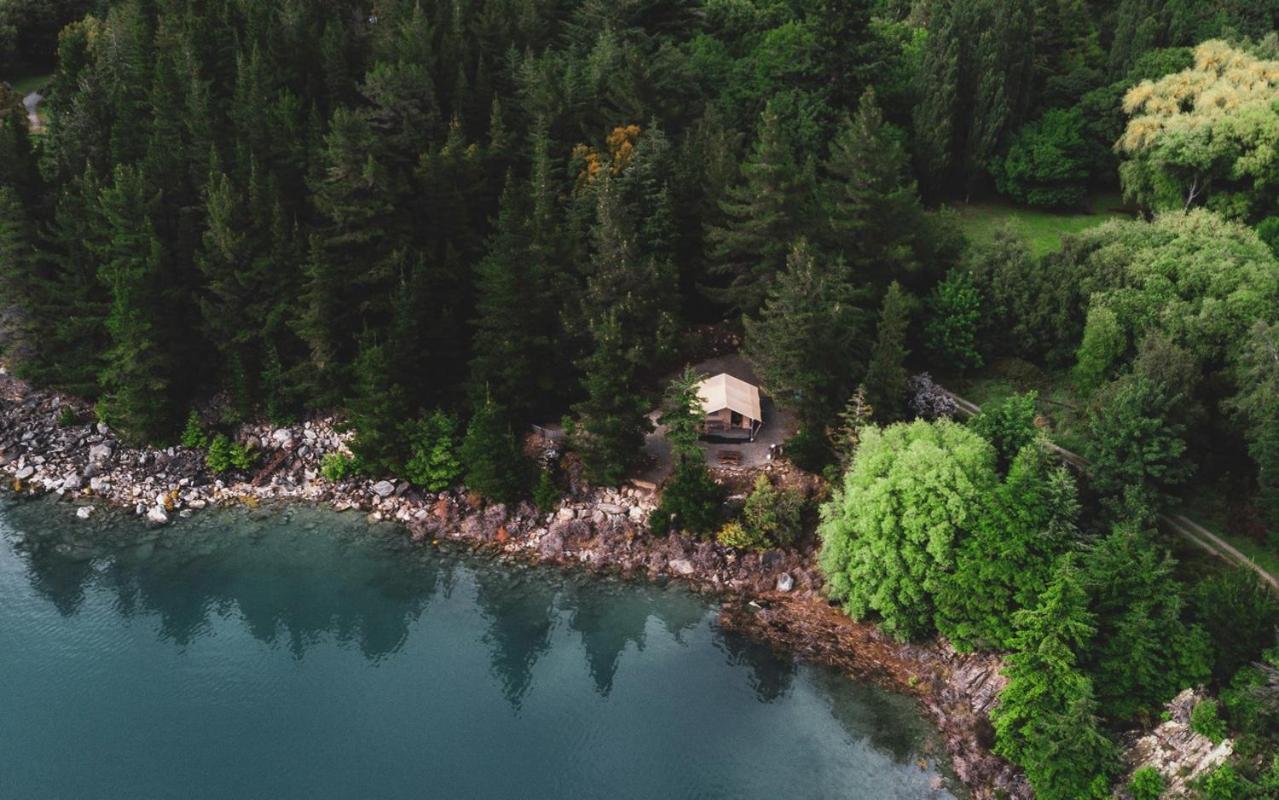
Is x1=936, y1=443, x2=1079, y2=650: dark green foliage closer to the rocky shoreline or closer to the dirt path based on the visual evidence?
the rocky shoreline

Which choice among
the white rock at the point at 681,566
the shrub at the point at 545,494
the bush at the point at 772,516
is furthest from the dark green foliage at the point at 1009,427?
the shrub at the point at 545,494

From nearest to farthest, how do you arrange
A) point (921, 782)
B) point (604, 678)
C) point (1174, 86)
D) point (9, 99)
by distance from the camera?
point (921, 782), point (604, 678), point (1174, 86), point (9, 99)

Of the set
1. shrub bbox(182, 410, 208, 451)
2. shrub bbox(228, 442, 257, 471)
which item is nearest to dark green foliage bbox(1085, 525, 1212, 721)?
shrub bbox(228, 442, 257, 471)

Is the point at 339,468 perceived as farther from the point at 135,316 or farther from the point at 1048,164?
the point at 1048,164

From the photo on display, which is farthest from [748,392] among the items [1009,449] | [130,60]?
[130,60]

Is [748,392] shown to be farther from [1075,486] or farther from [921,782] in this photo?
[921,782]
